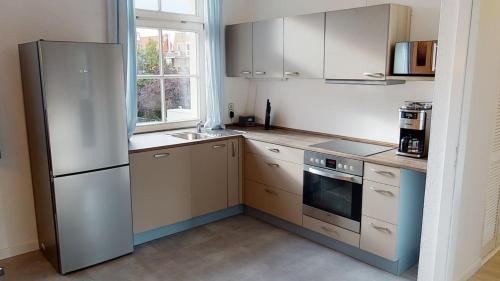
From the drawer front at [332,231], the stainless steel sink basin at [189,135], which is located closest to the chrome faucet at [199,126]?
the stainless steel sink basin at [189,135]

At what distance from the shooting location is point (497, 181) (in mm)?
3066

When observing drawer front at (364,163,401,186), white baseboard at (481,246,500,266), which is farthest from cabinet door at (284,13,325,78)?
white baseboard at (481,246,500,266)

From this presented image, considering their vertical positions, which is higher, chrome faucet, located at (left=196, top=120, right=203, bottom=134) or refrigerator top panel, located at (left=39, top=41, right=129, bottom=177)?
refrigerator top panel, located at (left=39, top=41, right=129, bottom=177)

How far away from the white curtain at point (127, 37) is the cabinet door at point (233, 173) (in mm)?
952

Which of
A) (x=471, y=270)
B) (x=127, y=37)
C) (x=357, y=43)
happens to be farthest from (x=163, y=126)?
(x=471, y=270)

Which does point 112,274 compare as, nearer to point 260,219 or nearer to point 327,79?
point 260,219

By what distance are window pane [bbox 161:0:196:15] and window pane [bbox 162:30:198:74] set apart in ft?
0.68

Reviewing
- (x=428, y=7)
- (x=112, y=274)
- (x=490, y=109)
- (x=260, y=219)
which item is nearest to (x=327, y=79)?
(x=428, y=7)

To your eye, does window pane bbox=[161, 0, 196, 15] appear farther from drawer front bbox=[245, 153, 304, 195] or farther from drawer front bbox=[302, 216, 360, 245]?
drawer front bbox=[302, 216, 360, 245]

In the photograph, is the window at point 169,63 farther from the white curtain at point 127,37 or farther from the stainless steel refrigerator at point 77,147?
the stainless steel refrigerator at point 77,147

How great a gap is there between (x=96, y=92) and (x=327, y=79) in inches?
74.6

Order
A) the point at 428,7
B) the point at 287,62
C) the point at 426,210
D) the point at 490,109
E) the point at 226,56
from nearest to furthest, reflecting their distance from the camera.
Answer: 1. the point at 426,210
2. the point at 490,109
3. the point at 428,7
4. the point at 287,62
5. the point at 226,56

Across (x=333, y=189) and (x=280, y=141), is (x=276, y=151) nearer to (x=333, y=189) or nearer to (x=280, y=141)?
(x=280, y=141)

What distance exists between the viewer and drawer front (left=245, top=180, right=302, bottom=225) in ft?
11.5
